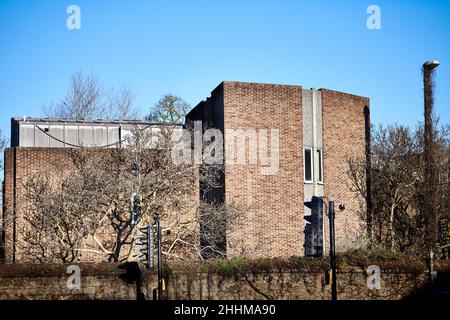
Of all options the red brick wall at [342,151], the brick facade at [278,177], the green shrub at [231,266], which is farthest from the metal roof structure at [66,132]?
the green shrub at [231,266]

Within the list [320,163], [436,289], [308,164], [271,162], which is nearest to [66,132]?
[271,162]

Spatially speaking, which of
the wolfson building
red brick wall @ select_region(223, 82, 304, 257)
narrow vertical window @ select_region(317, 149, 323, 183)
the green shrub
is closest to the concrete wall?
the green shrub

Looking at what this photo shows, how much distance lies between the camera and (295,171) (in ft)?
98.6

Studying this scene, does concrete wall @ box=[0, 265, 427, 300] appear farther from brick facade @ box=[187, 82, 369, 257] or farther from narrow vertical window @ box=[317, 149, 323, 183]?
narrow vertical window @ box=[317, 149, 323, 183]

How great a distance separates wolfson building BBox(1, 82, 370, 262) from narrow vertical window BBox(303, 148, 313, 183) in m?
0.05

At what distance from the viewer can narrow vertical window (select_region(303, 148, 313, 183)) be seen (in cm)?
3083

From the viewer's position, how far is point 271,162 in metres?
29.6

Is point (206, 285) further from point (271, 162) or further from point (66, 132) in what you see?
point (66, 132)

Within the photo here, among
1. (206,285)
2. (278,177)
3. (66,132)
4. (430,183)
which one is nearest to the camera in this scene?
(206,285)

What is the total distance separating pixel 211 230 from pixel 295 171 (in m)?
5.82

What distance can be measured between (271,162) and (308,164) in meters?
2.32

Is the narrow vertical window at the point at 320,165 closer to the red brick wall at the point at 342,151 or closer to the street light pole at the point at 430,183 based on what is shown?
the red brick wall at the point at 342,151

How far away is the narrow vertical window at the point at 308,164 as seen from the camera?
30.8 meters
